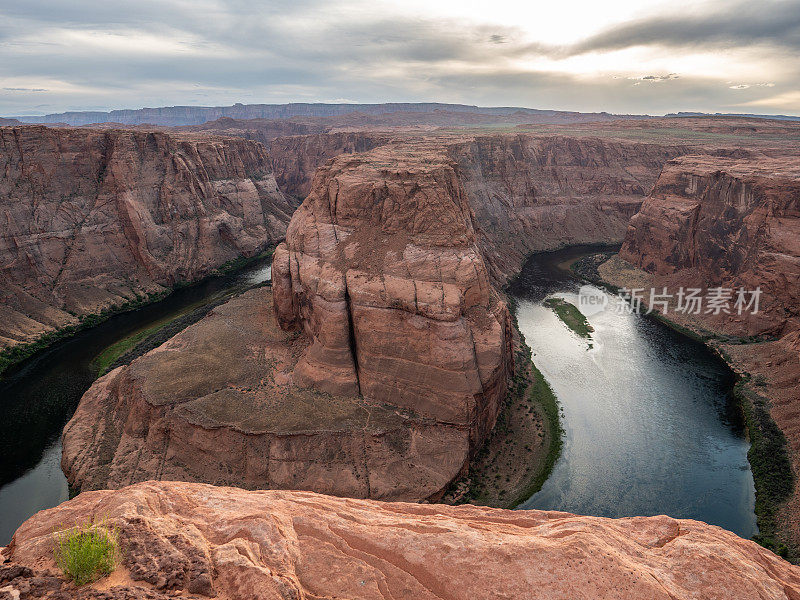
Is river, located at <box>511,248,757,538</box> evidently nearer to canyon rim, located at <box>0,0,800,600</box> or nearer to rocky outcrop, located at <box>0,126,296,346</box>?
canyon rim, located at <box>0,0,800,600</box>

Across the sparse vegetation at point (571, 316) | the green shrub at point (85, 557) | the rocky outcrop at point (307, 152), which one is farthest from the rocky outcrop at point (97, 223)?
the sparse vegetation at point (571, 316)

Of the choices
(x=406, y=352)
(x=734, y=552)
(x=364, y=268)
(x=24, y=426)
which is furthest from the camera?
(x=24, y=426)

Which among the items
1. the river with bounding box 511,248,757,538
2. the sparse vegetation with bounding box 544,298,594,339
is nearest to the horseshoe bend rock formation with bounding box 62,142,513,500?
the river with bounding box 511,248,757,538

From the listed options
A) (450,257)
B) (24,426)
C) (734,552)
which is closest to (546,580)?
(734,552)

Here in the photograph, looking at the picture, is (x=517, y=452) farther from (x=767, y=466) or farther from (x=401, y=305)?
(x=767, y=466)

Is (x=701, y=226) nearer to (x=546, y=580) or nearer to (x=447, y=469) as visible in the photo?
(x=447, y=469)

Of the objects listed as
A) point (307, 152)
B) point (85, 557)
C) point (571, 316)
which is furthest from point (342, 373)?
point (307, 152)
